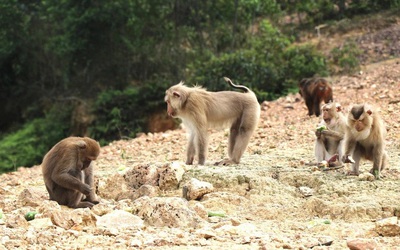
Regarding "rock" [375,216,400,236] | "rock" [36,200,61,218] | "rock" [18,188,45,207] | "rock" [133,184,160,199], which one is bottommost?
"rock" [18,188,45,207]

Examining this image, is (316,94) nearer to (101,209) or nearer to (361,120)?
(361,120)

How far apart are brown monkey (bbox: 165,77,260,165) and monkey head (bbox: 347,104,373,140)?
229 centimetres

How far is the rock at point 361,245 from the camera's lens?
612 centimetres

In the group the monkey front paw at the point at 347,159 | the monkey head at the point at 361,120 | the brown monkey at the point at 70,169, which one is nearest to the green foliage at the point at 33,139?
the brown monkey at the point at 70,169

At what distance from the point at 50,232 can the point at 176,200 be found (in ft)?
4.67

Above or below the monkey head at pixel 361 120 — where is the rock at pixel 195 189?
below

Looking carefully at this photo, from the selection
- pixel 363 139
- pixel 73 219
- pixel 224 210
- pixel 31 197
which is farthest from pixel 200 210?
pixel 363 139

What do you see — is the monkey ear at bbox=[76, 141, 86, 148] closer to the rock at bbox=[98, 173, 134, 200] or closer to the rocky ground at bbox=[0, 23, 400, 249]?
the rocky ground at bbox=[0, 23, 400, 249]

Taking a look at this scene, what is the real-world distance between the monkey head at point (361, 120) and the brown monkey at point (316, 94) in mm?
6869

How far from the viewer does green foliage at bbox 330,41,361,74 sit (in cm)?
2330

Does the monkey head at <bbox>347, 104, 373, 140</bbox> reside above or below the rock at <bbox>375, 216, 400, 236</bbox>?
above

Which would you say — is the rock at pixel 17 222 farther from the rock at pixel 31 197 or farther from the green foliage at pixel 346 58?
the green foliage at pixel 346 58

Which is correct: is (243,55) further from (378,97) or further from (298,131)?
(298,131)

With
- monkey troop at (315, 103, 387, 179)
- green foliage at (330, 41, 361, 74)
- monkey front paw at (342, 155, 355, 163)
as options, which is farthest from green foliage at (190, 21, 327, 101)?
monkey front paw at (342, 155, 355, 163)
